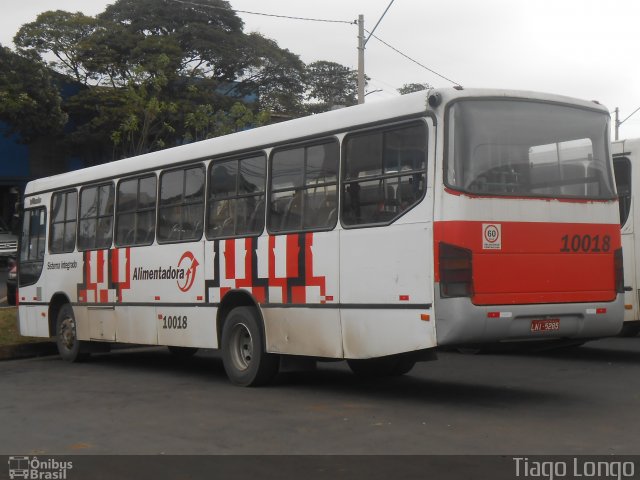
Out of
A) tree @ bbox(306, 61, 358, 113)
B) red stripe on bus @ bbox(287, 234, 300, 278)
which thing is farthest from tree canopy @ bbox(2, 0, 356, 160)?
red stripe on bus @ bbox(287, 234, 300, 278)

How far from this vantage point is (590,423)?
29.1 feet

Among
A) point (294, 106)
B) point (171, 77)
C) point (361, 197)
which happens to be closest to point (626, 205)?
point (361, 197)

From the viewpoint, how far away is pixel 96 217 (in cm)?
1527

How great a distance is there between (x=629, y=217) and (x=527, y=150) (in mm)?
4882

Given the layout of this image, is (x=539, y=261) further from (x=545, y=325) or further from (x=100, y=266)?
(x=100, y=266)

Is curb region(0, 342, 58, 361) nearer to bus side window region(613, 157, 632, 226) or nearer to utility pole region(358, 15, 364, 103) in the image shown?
bus side window region(613, 157, 632, 226)

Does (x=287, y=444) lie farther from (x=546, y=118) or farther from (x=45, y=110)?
(x=45, y=110)

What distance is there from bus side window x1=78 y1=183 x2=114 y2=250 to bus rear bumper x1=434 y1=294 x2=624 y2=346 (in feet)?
22.9

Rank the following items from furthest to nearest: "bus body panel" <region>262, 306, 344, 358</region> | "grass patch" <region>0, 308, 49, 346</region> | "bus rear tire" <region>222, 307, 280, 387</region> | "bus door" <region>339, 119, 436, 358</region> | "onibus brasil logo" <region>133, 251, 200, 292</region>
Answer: "grass patch" <region>0, 308, 49, 346</region>, "onibus brasil logo" <region>133, 251, 200, 292</region>, "bus rear tire" <region>222, 307, 280, 387</region>, "bus body panel" <region>262, 306, 344, 358</region>, "bus door" <region>339, 119, 436, 358</region>

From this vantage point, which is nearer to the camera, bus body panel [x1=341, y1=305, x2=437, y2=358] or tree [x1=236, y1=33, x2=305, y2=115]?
bus body panel [x1=341, y1=305, x2=437, y2=358]

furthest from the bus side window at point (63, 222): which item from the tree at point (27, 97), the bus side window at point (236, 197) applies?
the tree at point (27, 97)

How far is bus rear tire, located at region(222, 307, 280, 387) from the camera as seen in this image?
1174 cm

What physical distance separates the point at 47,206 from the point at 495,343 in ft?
30.4
